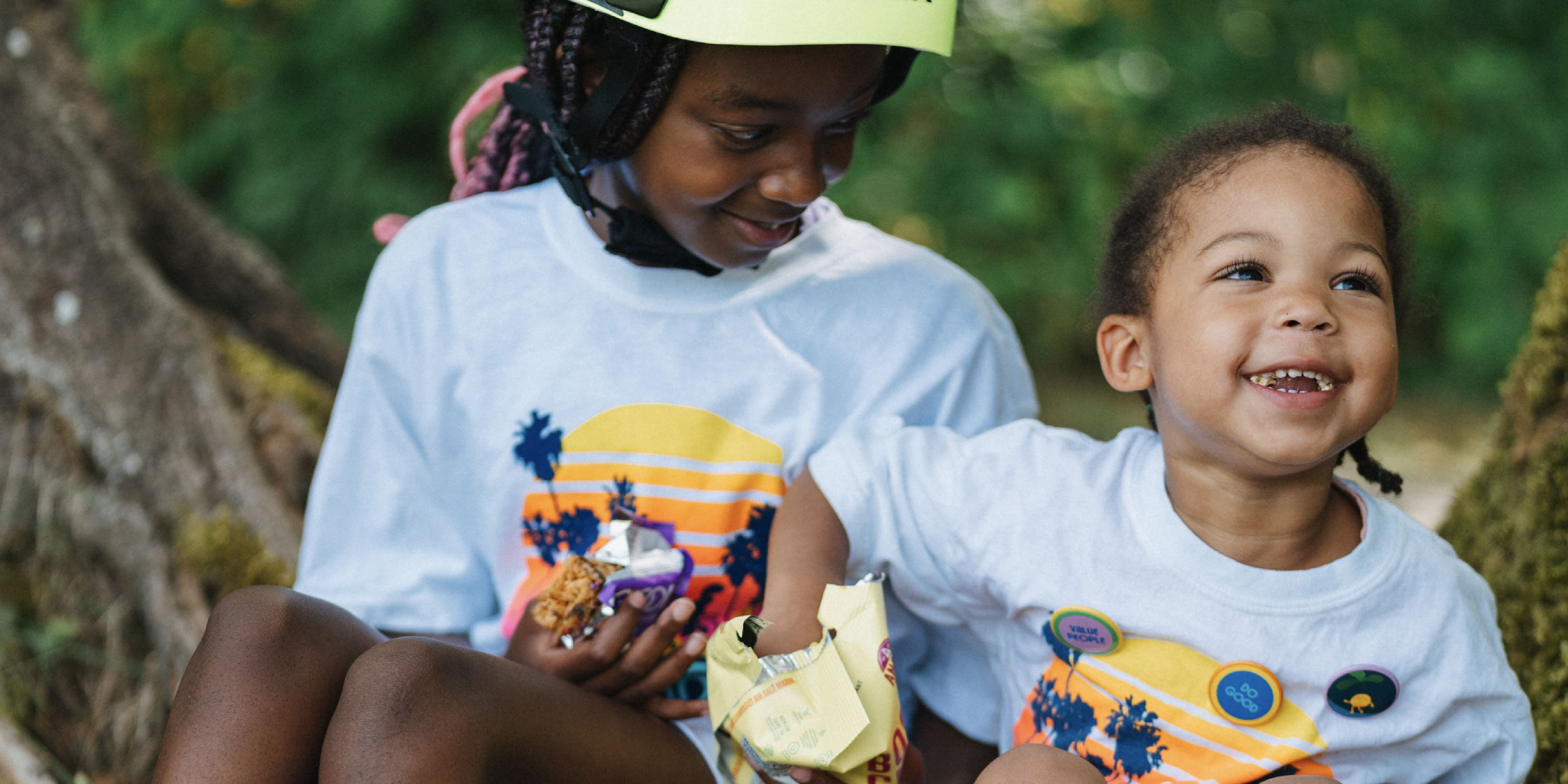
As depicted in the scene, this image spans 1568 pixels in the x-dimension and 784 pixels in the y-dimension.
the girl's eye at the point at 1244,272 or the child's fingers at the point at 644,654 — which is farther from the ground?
the girl's eye at the point at 1244,272

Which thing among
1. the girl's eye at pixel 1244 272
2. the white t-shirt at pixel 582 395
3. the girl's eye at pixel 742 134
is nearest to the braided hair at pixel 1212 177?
the girl's eye at pixel 1244 272

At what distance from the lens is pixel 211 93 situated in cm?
464

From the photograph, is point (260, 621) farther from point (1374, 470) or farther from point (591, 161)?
point (1374, 470)

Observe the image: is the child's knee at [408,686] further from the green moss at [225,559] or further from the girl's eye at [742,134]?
the green moss at [225,559]

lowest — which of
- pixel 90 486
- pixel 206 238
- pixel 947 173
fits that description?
pixel 947 173

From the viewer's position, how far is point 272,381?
2.69 meters

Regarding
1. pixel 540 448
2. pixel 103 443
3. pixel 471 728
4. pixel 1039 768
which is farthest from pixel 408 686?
pixel 103 443

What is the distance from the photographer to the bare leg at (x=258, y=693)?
1373mm

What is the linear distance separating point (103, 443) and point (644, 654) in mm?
1457

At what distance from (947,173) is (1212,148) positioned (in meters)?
2.98

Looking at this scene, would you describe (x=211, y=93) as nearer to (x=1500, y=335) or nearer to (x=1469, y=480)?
(x=1469, y=480)

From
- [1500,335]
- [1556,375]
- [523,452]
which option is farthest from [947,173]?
[523,452]

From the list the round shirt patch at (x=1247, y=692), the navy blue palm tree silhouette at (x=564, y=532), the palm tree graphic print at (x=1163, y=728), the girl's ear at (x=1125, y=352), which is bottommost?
the palm tree graphic print at (x=1163, y=728)

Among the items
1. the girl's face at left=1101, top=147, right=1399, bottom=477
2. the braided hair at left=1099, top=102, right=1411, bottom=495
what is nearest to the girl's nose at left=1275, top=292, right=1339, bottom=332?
the girl's face at left=1101, top=147, right=1399, bottom=477
